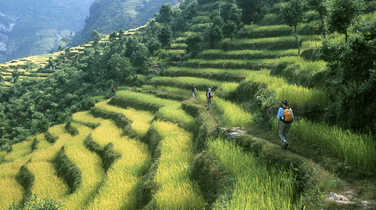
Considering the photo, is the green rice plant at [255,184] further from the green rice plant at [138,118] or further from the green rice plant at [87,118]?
the green rice plant at [87,118]

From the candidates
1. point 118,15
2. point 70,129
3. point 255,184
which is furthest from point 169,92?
point 118,15

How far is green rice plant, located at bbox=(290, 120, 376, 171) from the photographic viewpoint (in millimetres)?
4538

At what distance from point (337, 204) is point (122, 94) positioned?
82.3 ft

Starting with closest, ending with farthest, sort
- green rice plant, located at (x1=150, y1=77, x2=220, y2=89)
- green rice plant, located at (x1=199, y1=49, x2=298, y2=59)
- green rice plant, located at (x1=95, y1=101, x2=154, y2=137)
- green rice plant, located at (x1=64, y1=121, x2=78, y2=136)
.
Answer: green rice plant, located at (x1=95, y1=101, x2=154, y2=137) < green rice plant, located at (x1=64, y1=121, x2=78, y2=136) < green rice plant, located at (x1=150, y1=77, x2=220, y2=89) < green rice plant, located at (x1=199, y1=49, x2=298, y2=59)

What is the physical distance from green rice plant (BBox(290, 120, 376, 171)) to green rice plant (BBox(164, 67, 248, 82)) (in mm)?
14925

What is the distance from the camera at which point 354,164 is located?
15.5 ft

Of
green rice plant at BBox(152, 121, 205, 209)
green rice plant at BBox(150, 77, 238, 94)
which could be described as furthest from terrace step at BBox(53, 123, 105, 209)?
green rice plant at BBox(150, 77, 238, 94)

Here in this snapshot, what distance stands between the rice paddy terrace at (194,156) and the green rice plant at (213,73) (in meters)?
0.12

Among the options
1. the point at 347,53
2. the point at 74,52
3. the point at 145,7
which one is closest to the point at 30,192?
the point at 347,53

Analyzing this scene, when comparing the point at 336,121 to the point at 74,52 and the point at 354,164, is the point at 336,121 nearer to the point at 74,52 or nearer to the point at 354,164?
the point at 354,164

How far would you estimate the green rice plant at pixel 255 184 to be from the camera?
416 centimetres

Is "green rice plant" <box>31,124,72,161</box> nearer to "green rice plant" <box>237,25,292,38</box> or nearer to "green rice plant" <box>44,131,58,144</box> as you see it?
"green rice plant" <box>44,131,58,144</box>

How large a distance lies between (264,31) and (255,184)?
2744 centimetres

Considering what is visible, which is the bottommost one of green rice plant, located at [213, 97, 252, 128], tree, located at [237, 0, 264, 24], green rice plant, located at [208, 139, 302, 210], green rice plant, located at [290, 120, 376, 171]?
green rice plant, located at [213, 97, 252, 128]
